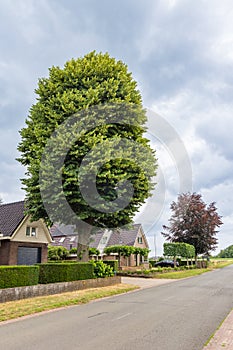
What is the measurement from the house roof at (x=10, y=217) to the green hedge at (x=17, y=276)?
9.86 m

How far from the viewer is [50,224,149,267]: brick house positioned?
46.2 metres

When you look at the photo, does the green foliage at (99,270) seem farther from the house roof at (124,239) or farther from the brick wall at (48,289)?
the house roof at (124,239)

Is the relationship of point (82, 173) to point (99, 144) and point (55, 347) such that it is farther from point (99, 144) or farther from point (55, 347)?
point (55, 347)

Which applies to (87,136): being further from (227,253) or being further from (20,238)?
(227,253)

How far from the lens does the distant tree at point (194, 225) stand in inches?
1918

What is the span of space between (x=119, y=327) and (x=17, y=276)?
7.70 meters

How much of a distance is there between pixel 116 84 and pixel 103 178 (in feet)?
20.9

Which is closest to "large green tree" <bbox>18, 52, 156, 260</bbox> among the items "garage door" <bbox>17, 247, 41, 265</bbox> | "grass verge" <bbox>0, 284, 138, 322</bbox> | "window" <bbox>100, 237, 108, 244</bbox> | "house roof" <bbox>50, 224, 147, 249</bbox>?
"grass verge" <bbox>0, 284, 138, 322</bbox>

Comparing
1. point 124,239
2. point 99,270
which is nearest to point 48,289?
point 99,270

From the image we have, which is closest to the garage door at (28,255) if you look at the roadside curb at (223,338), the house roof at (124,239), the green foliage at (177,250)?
the roadside curb at (223,338)

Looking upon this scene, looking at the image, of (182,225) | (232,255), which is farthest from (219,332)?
(232,255)

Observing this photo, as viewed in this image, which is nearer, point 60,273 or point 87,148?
point 60,273

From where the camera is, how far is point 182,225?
49438 millimetres

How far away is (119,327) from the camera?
845 centimetres
